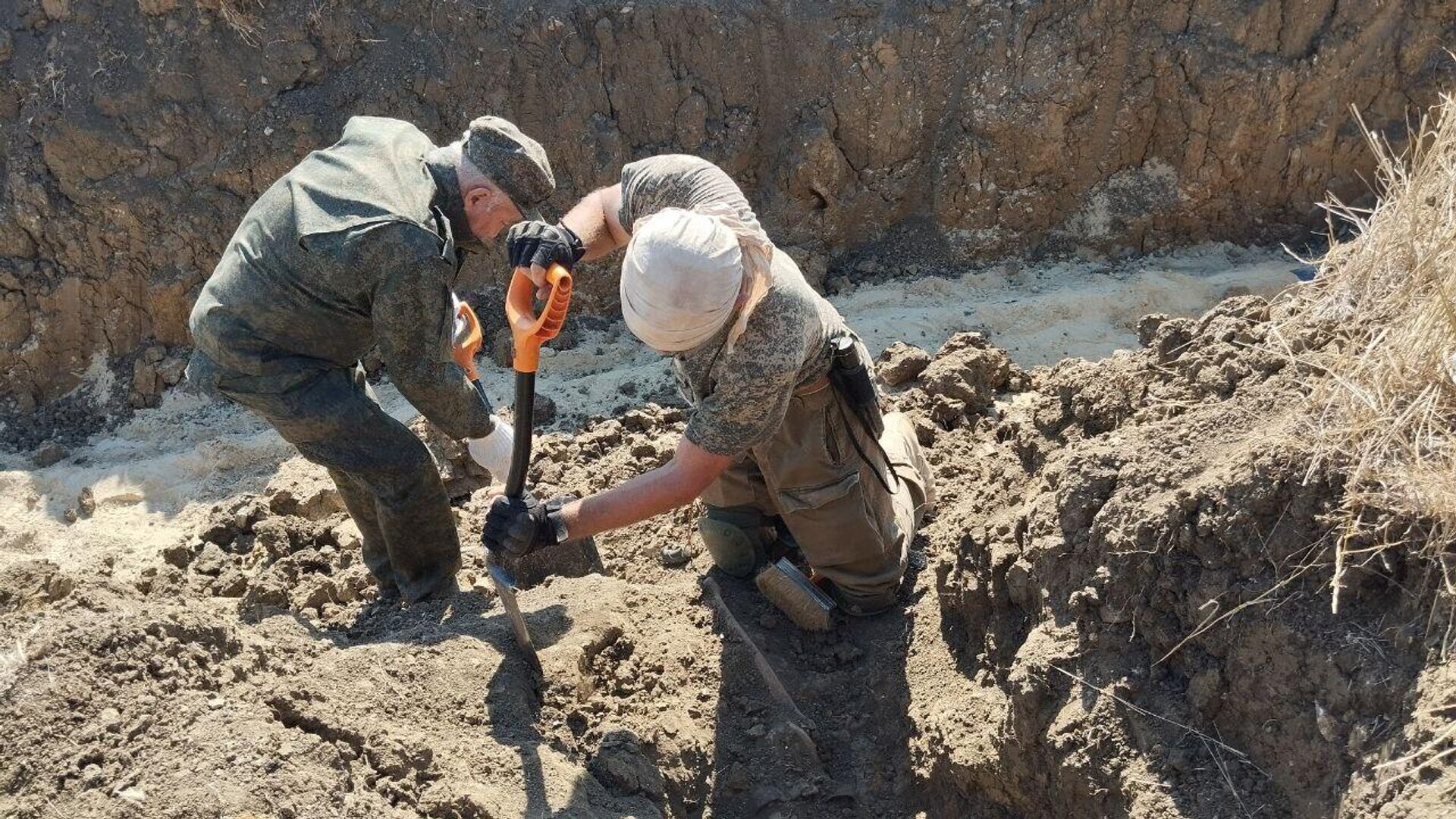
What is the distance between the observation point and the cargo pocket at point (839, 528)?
3496 millimetres

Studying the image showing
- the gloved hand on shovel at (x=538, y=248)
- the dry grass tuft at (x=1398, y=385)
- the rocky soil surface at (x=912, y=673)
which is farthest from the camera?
the gloved hand on shovel at (x=538, y=248)

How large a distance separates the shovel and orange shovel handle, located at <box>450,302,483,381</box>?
74 cm

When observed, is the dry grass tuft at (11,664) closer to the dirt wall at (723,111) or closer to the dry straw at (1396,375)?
the dry straw at (1396,375)

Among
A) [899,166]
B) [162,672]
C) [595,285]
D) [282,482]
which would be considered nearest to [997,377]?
[899,166]

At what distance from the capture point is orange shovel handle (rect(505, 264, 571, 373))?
287cm

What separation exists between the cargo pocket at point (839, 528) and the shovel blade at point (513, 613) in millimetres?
870

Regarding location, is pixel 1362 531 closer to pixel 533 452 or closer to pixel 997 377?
pixel 997 377

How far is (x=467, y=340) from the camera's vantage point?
149 inches

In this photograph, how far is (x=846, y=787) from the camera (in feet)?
10.7

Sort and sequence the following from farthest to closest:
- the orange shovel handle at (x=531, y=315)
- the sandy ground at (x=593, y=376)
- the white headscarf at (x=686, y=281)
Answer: the sandy ground at (x=593, y=376), the orange shovel handle at (x=531, y=315), the white headscarf at (x=686, y=281)

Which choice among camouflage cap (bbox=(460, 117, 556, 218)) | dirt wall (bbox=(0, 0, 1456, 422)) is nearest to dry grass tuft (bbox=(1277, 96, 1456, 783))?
camouflage cap (bbox=(460, 117, 556, 218))

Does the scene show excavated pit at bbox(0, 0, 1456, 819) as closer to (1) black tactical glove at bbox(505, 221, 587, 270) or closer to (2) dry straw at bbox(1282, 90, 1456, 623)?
(2) dry straw at bbox(1282, 90, 1456, 623)

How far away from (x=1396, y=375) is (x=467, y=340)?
2633 millimetres

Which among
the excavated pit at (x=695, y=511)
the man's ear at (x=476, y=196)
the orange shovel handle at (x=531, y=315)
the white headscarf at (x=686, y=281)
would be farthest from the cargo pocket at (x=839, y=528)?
the man's ear at (x=476, y=196)
